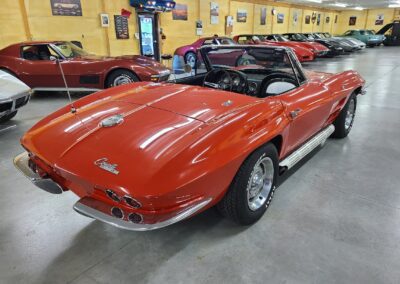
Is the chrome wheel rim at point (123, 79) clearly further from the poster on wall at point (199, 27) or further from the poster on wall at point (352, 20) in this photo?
the poster on wall at point (352, 20)

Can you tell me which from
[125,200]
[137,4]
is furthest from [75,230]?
[137,4]

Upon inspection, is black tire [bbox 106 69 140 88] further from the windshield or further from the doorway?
the doorway

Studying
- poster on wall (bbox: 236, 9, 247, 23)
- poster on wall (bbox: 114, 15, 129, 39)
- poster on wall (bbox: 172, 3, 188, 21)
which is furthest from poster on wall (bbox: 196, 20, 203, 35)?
poster on wall (bbox: 114, 15, 129, 39)

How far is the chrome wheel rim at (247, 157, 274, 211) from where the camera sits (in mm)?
2197

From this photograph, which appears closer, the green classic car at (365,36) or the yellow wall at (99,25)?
the yellow wall at (99,25)

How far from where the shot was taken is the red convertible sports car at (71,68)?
20.1ft

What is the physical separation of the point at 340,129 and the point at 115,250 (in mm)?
3194

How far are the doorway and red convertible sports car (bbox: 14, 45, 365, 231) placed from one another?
9134mm

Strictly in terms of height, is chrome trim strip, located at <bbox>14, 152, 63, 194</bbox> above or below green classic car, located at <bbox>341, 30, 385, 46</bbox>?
below

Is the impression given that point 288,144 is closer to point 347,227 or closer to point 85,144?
point 347,227

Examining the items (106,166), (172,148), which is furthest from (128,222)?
(172,148)

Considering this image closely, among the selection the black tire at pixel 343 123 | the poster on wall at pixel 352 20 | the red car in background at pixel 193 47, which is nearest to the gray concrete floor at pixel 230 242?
the black tire at pixel 343 123

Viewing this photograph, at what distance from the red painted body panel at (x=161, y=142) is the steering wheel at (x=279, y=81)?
282mm

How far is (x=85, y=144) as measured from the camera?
6.02 feet
